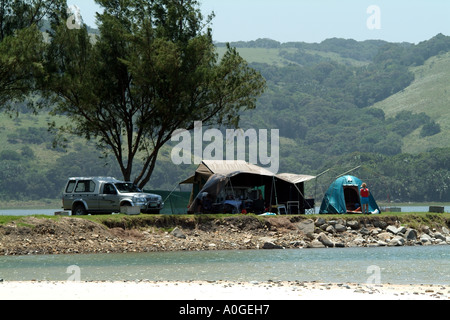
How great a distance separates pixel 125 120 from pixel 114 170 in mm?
145328

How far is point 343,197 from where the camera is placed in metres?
41.4

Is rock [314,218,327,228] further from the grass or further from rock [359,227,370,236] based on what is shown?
rock [359,227,370,236]

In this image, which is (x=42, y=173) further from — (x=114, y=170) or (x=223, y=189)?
(x=223, y=189)

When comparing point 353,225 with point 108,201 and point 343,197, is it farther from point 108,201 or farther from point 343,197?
point 108,201

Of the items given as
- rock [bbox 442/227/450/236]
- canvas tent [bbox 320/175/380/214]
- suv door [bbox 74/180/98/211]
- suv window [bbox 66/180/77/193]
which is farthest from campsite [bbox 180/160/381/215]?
suv window [bbox 66/180/77/193]

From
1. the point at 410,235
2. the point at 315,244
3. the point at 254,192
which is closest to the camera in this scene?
the point at 315,244

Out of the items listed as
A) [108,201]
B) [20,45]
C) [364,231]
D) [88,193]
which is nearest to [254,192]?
[364,231]

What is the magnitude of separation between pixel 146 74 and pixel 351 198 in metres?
14.1

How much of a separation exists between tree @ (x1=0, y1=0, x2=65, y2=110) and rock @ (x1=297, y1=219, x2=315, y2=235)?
602 inches

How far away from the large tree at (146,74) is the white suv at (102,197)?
184 inches

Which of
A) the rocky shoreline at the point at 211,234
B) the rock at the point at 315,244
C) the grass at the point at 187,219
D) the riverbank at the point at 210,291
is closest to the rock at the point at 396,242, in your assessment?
the rocky shoreline at the point at 211,234

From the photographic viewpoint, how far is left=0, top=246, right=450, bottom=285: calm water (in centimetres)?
2142

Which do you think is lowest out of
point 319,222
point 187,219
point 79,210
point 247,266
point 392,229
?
point 247,266

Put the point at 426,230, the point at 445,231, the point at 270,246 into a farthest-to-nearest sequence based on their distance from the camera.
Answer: the point at 445,231 < the point at 426,230 < the point at 270,246
